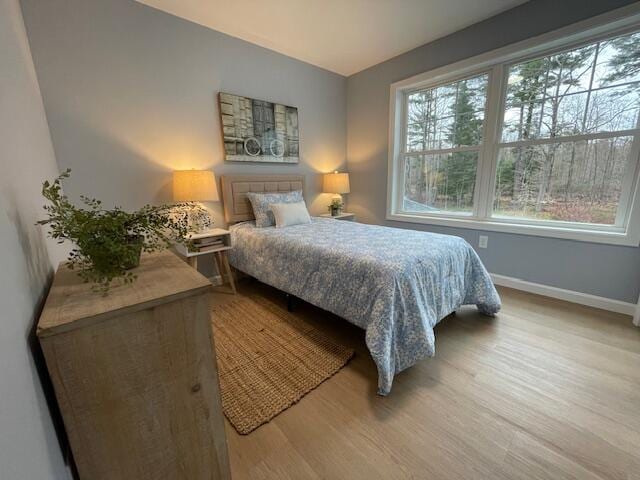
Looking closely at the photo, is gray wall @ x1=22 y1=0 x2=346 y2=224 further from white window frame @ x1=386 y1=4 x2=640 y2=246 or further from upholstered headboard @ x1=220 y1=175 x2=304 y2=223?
white window frame @ x1=386 y1=4 x2=640 y2=246

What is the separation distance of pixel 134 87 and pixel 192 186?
967mm

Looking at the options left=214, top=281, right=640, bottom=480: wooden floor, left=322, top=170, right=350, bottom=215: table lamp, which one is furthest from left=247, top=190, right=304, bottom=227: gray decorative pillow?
left=214, top=281, right=640, bottom=480: wooden floor

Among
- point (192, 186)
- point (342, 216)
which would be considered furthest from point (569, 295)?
point (192, 186)

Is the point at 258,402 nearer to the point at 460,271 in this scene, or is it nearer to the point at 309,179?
the point at 460,271

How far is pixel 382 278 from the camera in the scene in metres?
1.48

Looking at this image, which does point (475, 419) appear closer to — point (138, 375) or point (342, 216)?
point (138, 375)

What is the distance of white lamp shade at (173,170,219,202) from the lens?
7.75 ft

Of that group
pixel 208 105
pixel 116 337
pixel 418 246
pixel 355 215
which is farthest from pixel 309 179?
pixel 116 337

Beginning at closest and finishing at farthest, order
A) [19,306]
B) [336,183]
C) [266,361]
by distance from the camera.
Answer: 1. [19,306]
2. [266,361]
3. [336,183]

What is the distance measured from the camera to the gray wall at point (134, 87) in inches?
77.5

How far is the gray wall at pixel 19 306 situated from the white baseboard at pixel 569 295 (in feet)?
10.9

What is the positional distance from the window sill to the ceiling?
1954 mm

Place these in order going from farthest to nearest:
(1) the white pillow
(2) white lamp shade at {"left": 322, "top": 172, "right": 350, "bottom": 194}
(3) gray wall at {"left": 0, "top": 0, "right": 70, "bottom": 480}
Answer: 1. (2) white lamp shade at {"left": 322, "top": 172, "right": 350, "bottom": 194}
2. (1) the white pillow
3. (3) gray wall at {"left": 0, "top": 0, "right": 70, "bottom": 480}

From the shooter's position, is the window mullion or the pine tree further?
the pine tree
